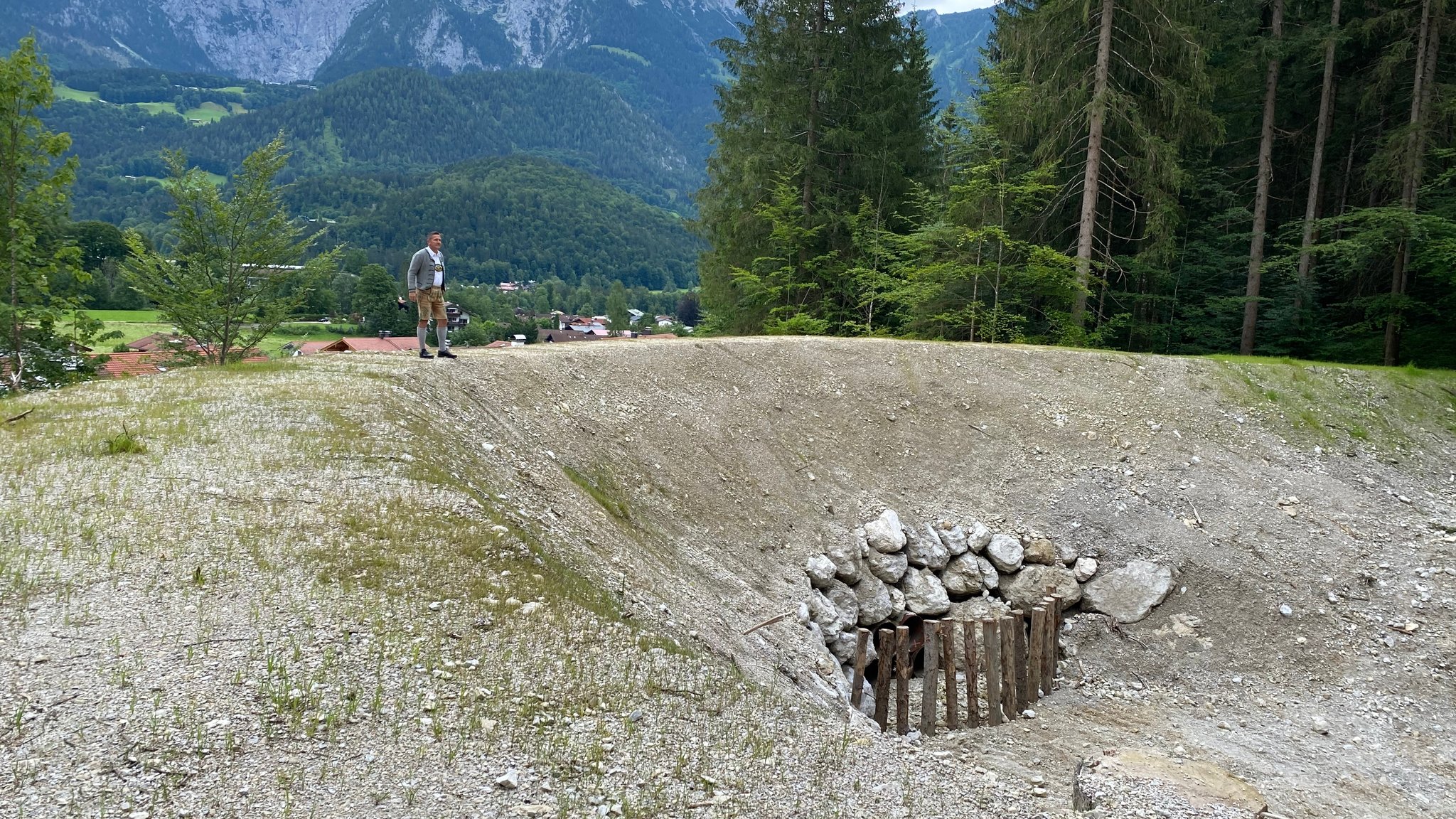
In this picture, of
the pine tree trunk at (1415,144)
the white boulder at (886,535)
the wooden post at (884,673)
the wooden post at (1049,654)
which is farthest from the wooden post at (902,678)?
the pine tree trunk at (1415,144)

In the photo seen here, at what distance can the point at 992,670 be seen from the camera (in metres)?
11.7

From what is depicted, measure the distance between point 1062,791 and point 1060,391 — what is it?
498 inches

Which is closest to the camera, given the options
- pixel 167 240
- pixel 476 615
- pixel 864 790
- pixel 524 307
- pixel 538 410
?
pixel 864 790

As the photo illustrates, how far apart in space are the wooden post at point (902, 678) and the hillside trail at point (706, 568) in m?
0.83

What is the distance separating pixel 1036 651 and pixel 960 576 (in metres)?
2.91

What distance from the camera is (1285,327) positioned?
2484 centimetres

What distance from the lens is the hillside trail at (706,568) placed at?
19.6ft

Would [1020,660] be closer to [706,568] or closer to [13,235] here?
[706,568]

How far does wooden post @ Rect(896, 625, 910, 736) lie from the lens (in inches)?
446

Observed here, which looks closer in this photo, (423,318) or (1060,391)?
(423,318)

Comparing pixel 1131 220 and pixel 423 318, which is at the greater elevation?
pixel 1131 220

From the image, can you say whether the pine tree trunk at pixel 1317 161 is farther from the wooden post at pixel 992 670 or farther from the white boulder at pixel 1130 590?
the wooden post at pixel 992 670

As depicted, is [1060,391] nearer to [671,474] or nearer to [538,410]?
[671,474]

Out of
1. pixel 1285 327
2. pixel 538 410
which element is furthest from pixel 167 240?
pixel 1285 327
